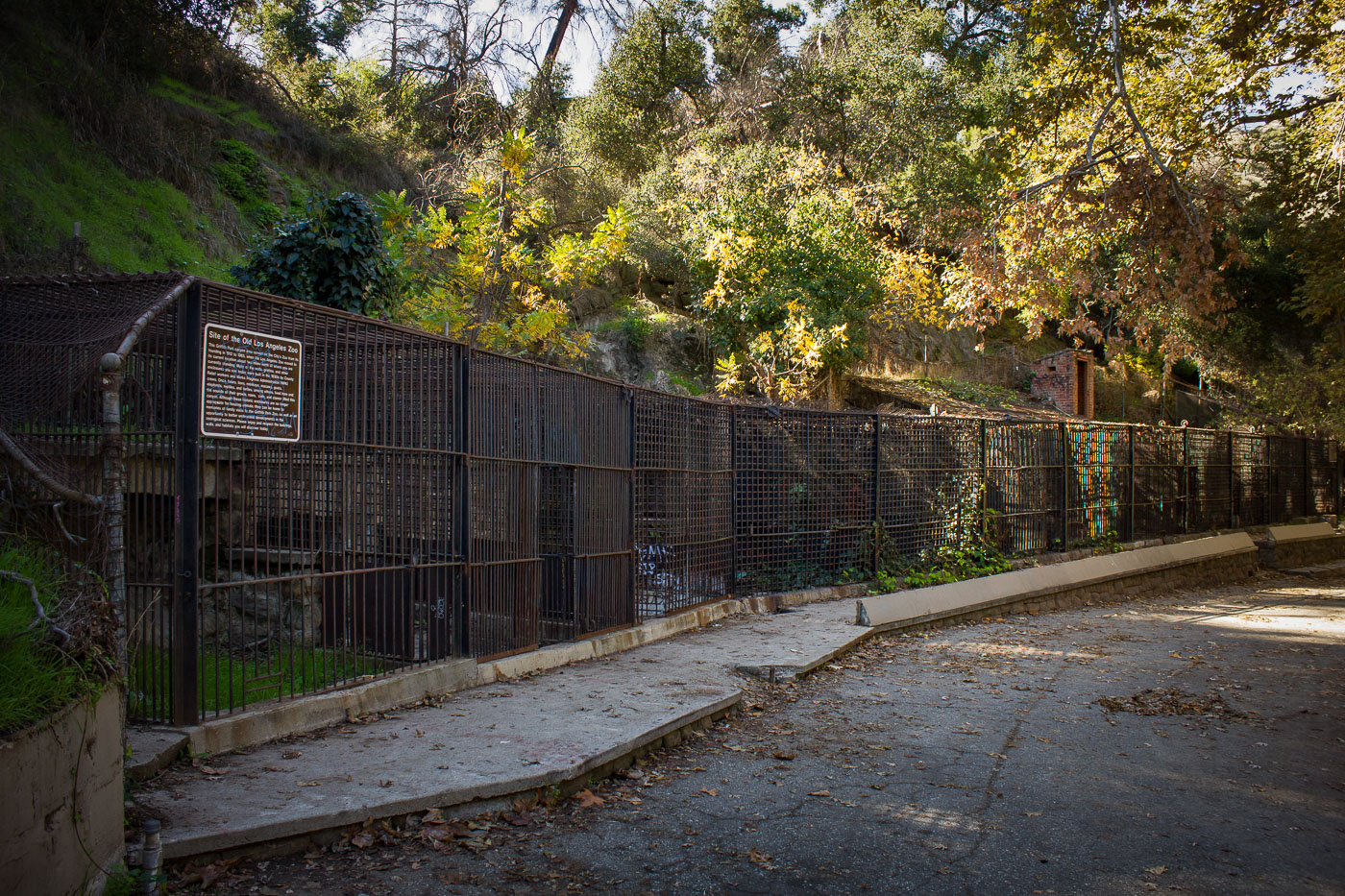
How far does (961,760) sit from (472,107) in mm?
23166

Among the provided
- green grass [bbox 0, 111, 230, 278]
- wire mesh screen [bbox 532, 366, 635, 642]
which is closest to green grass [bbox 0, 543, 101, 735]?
wire mesh screen [bbox 532, 366, 635, 642]

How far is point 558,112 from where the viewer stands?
32.2 meters

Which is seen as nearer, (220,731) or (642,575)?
(220,731)

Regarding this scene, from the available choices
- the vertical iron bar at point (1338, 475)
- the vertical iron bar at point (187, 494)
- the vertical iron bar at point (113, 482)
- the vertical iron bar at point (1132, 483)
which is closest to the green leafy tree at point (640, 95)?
the vertical iron bar at point (1132, 483)

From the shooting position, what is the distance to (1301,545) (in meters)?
20.7

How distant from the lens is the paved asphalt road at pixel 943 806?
13.2 feet

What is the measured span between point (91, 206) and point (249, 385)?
43.4 feet

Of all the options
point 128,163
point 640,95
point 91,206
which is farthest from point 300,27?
point 91,206

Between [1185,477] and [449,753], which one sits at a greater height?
[1185,477]

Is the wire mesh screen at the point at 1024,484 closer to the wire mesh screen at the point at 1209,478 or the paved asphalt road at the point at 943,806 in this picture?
the wire mesh screen at the point at 1209,478

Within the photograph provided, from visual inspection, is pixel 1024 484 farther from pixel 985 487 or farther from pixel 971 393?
pixel 971 393

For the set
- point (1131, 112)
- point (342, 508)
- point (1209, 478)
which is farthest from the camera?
point (1209, 478)

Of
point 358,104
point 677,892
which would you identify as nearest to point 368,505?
point 677,892

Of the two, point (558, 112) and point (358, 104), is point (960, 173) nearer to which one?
point (558, 112)
